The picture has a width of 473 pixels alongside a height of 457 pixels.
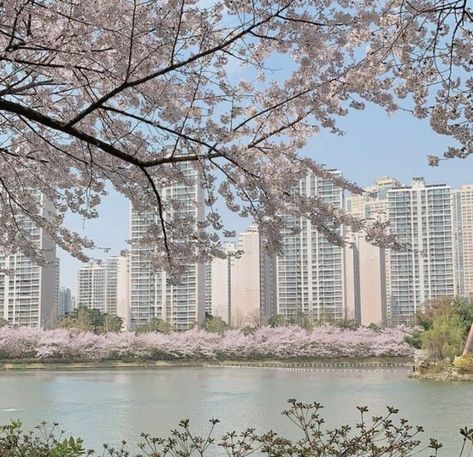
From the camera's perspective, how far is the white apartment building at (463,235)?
93.0 ft

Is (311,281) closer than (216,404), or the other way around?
(216,404)

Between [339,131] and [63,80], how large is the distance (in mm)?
1437

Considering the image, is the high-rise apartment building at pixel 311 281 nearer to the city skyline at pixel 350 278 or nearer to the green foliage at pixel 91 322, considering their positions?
the city skyline at pixel 350 278

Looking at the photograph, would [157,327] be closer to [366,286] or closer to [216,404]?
[366,286]

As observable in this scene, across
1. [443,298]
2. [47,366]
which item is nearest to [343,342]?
[443,298]

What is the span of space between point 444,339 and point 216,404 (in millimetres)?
10182

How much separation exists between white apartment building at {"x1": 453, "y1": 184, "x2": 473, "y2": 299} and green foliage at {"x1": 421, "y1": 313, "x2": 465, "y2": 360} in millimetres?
6724

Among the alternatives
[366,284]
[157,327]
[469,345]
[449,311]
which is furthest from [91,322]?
[469,345]

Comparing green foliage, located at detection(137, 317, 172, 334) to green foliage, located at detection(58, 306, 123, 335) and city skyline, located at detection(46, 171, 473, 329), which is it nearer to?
city skyline, located at detection(46, 171, 473, 329)

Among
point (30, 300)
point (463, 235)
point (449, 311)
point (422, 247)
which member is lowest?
point (449, 311)

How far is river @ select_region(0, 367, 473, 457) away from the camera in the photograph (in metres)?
9.08

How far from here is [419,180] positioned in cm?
2544

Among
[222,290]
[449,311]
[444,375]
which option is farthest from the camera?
[222,290]

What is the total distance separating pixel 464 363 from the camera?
1755 centimetres
